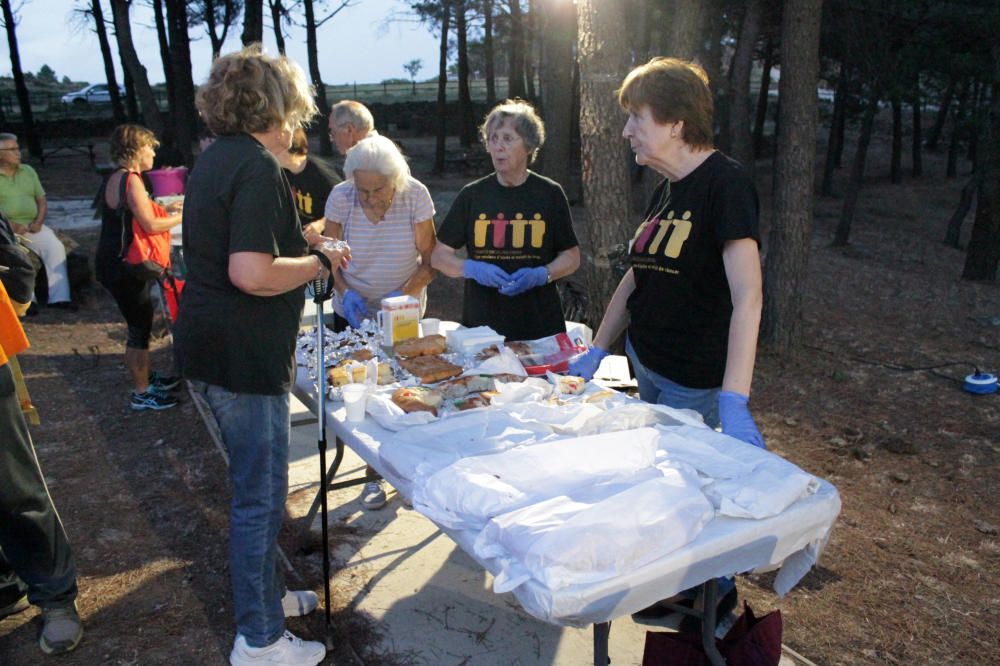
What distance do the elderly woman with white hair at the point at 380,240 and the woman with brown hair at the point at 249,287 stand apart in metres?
1.10

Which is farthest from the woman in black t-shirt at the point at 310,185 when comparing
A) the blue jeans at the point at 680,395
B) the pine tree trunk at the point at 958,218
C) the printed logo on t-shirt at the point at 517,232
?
the pine tree trunk at the point at 958,218

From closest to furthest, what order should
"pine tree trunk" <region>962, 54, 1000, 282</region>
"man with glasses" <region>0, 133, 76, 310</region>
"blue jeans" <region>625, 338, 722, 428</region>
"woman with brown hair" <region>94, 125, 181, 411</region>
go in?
"blue jeans" <region>625, 338, 722, 428</region> → "woman with brown hair" <region>94, 125, 181, 411</region> → "man with glasses" <region>0, 133, 76, 310</region> → "pine tree trunk" <region>962, 54, 1000, 282</region>

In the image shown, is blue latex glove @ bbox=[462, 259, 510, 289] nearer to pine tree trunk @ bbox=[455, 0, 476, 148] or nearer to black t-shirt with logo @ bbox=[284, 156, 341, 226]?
black t-shirt with logo @ bbox=[284, 156, 341, 226]

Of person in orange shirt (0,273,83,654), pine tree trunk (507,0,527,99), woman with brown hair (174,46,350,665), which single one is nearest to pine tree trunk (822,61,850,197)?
pine tree trunk (507,0,527,99)

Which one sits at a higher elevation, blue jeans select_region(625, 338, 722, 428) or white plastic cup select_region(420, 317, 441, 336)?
white plastic cup select_region(420, 317, 441, 336)

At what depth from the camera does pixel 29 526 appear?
2.46 m

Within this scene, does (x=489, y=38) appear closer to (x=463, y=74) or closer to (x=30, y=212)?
(x=463, y=74)

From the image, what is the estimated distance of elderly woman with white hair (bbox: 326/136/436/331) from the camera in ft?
11.3

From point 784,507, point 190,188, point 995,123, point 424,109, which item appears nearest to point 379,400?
point 190,188

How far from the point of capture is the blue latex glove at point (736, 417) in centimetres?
208

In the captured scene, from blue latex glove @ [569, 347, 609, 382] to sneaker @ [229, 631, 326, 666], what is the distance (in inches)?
49.2

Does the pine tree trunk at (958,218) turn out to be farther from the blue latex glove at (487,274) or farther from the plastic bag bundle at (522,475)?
the plastic bag bundle at (522,475)

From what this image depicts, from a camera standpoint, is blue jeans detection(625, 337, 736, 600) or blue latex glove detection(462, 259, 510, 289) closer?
blue jeans detection(625, 337, 736, 600)

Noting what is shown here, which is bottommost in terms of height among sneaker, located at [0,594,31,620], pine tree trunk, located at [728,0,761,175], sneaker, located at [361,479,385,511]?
sneaker, located at [361,479,385,511]
